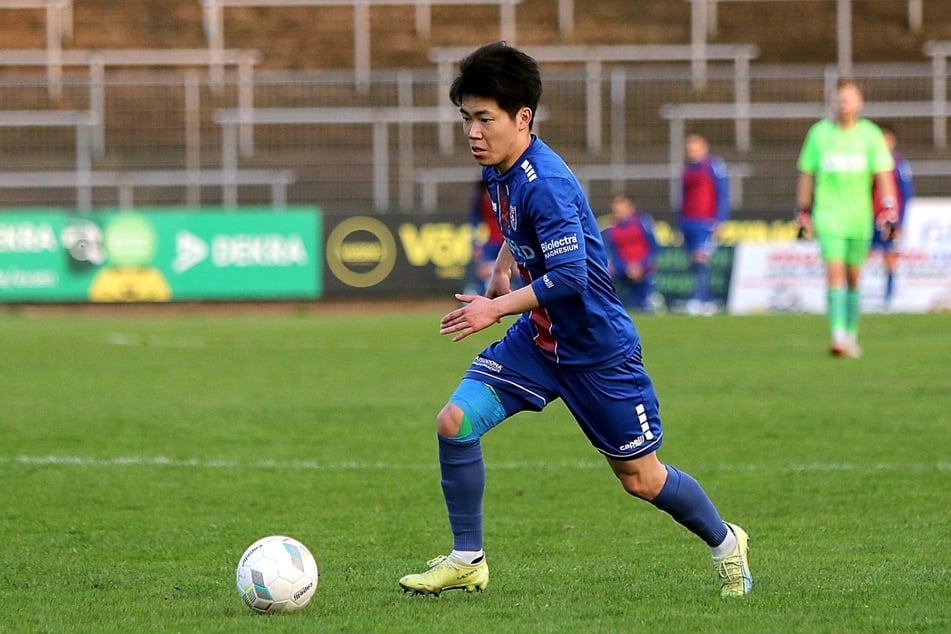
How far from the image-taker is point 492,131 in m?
5.04

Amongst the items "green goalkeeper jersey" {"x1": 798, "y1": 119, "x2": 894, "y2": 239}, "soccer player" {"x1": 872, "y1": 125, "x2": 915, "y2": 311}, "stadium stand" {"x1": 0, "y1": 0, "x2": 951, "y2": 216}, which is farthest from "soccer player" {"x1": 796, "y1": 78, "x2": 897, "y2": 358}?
"stadium stand" {"x1": 0, "y1": 0, "x2": 951, "y2": 216}

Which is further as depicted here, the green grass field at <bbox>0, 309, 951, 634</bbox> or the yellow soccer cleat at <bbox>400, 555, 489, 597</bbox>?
the yellow soccer cleat at <bbox>400, 555, 489, 597</bbox>

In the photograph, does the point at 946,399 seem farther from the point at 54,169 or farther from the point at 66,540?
the point at 54,169

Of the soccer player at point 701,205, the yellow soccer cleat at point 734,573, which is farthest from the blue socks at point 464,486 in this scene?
the soccer player at point 701,205

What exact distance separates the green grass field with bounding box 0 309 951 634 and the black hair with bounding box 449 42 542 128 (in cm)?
Answer: 162

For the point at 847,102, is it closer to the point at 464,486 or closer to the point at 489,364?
the point at 489,364

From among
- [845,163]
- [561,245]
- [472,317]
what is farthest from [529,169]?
[845,163]

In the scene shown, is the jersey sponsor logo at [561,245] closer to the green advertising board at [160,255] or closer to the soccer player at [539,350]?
the soccer player at [539,350]

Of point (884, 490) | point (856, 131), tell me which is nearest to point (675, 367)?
point (856, 131)

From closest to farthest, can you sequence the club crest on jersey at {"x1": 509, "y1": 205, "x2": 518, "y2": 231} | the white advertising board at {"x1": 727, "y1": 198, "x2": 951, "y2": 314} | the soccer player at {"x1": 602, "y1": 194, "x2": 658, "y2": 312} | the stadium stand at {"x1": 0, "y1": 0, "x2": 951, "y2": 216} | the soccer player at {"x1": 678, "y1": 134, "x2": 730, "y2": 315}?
1. the club crest on jersey at {"x1": 509, "y1": 205, "x2": 518, "y2": 231}
2. the soccer player at {"x1": 678, "y1": 134, "x2": 730, "y2": 315}
3. the soccer player at {"x1": 602, "y1": 194, "x2": 658, "y2": 312}
4. the white advertising board at {"x1": 727, "y1": 198, "x2": 951, "y2": 314}
5. the stadium stand at {"x1": 0, "y1": 0, "x2": 951, "y2": 216}

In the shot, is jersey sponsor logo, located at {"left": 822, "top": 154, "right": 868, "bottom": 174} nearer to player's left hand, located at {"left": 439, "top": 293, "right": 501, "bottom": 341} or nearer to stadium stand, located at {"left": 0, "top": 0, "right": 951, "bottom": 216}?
player's left hand, located at {"left": 439, "top": 293, "right": 501, "bottom": 341}

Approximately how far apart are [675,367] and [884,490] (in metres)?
6.20

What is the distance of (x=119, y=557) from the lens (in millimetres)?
5922

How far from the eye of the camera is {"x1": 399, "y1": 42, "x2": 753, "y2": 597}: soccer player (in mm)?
4973
